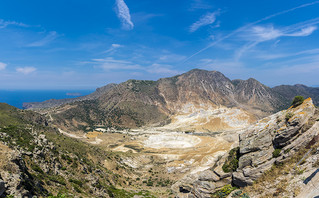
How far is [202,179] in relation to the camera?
811 inches

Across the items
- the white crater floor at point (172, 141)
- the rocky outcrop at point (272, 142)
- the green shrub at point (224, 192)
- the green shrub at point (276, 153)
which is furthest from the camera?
the white crater floor at point (172, 141)

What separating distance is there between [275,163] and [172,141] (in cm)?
8376

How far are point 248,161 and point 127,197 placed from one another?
70.7 feet

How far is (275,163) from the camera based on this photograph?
50.8 ft

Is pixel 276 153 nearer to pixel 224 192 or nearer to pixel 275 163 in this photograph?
pixel 275 163

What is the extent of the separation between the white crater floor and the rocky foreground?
68.4 m

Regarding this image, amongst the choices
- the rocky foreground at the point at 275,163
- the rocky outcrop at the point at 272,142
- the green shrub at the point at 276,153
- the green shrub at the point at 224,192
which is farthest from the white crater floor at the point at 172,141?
the green shrub at the point at 276,153

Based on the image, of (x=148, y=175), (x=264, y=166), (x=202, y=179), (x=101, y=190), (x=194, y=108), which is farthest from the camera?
(x=194, y=108)

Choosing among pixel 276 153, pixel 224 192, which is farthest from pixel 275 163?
pixel 224 192

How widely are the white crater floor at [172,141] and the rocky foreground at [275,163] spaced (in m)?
68.4

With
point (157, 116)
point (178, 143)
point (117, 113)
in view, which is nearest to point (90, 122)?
point (117, 113)

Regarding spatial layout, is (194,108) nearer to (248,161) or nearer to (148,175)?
(148,175)

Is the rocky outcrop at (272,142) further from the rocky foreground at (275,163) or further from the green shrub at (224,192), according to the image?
the green shrub at (224,192)

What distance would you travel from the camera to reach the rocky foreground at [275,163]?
11.8m
